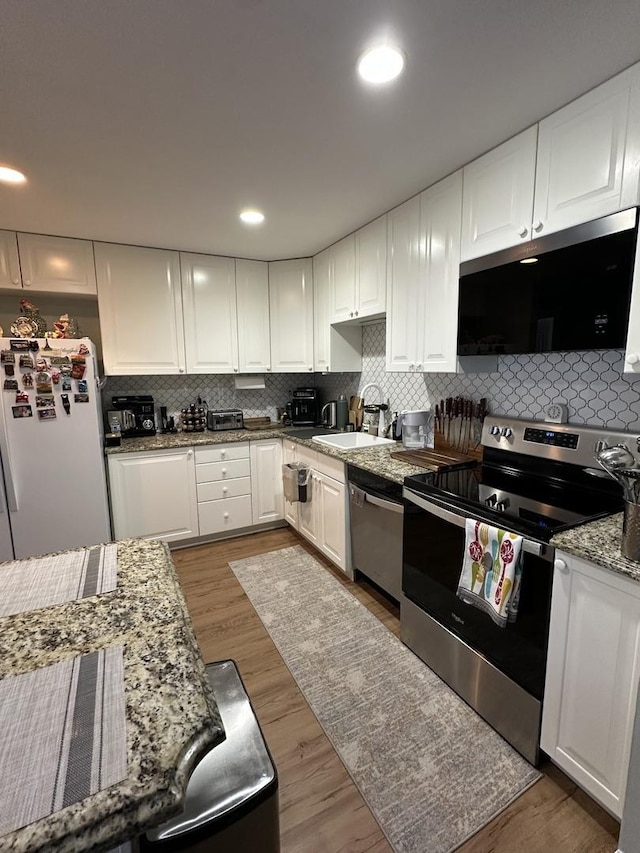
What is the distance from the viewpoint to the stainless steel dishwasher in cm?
210

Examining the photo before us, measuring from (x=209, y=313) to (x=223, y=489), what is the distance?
1.49m

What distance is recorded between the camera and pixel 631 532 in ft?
3.66

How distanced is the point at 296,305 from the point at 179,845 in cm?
336

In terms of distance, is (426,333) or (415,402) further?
(415,402)

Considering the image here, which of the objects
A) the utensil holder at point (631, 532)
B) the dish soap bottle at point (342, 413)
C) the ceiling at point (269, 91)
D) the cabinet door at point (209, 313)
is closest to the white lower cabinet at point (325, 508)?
the dish soap bottle at point (342, 413)

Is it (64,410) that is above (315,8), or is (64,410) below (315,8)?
below

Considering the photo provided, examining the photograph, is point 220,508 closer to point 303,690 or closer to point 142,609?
point 303,690

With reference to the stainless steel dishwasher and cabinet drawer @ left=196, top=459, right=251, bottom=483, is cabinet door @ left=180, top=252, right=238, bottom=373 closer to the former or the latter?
cabinet drawer @ left=196, top=459, right=251, bottom=483

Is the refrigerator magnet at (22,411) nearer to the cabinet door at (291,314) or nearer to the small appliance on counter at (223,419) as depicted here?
the small appliance on counter at (223,419)

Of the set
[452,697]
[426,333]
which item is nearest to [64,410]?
[426,333]

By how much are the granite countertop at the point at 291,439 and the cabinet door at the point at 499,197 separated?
1.13 m

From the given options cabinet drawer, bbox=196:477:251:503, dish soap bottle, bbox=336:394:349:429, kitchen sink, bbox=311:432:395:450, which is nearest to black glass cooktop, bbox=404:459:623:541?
kitchen sink, bbox=311:432:395:450

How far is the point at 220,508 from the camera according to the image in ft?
10.8

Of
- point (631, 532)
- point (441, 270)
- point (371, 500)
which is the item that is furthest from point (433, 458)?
point (631, 532)
